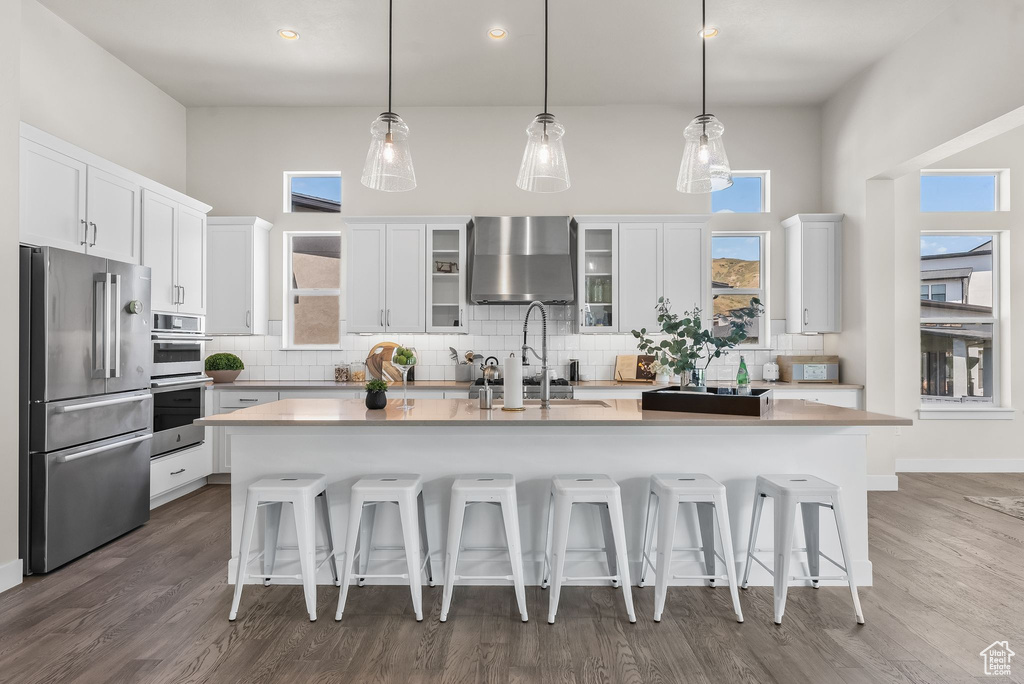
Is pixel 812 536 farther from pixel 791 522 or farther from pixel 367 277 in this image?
pixel 367 277

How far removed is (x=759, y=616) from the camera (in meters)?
2.61

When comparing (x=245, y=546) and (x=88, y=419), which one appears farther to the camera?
(x=88, y=419)

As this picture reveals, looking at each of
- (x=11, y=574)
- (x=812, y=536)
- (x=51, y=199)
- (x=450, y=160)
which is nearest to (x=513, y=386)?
(x=812, y=536)

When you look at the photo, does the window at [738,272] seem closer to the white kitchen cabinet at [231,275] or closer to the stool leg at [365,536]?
the stool leg at [365,536]

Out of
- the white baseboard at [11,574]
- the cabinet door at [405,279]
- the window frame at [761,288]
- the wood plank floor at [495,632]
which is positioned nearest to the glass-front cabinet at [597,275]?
the window frame at [761,288]

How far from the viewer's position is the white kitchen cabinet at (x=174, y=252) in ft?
14.1

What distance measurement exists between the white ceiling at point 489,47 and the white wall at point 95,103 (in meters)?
0.13

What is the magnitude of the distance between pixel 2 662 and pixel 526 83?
4964 millimetres

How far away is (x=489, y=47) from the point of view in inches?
176

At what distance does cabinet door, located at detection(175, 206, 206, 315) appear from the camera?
4680mm

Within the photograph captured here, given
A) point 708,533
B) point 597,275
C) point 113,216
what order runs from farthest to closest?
point 597,275 → point 113,216 → point 708,533

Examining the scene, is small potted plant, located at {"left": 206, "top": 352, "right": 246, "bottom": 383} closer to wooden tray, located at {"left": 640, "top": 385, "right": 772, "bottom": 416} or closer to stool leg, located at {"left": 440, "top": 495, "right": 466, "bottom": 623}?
stool leg, located at {"left": 440, "top": 495, "right": 466, "bottom": 623}

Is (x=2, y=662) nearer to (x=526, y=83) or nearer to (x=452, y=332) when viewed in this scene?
(x=452, y=332)

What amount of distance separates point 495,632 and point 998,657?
6.40 ft
